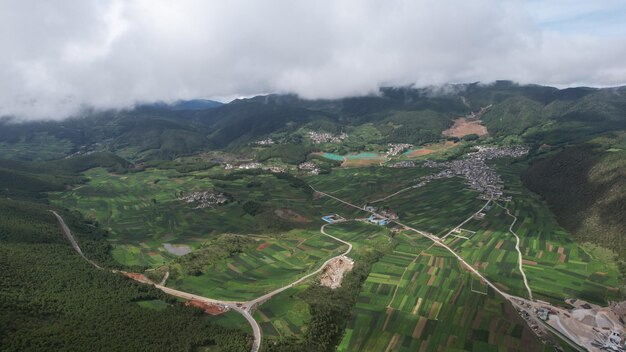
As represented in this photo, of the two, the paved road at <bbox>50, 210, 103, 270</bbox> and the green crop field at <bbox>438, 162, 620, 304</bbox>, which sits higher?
the paved road at <bbox>50, 210, 103, 270</bbox>

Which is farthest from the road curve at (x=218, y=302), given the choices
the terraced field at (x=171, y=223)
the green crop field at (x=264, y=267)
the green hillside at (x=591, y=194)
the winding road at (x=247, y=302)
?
the green hillside at (x=591, y=194)

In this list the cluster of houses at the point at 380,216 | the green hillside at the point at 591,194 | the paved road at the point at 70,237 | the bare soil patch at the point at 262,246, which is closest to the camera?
the paved road at the point at 70,237

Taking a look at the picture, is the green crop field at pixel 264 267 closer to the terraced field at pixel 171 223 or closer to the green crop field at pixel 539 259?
the terraced field at pixel 171 223

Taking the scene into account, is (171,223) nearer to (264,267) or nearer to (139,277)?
(139,277)

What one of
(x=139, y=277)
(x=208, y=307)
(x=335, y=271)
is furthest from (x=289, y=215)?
(x=208, y=307)

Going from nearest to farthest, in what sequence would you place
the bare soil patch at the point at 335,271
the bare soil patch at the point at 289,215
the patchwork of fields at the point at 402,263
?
1. the patchwork of fields at the point at 402,263
2. the bare soil patch at the point at 335,271
3. the bare soil patch at the point at 289,215

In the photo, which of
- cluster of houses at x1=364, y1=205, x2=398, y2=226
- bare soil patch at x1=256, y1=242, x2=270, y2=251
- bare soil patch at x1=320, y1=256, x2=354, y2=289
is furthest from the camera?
cluster of houses at x1=364, y1=205, x2=398, y2=226

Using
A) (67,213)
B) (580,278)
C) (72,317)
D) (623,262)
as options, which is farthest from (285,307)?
(67,213)

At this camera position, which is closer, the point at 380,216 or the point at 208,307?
the point at 208,307

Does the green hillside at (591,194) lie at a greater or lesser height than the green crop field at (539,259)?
greater

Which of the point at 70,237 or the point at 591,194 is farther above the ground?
the point at 591,194

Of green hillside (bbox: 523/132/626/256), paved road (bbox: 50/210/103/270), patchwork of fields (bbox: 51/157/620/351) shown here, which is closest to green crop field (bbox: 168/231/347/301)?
patchwork of fields (bbox: 51/157/620/351)

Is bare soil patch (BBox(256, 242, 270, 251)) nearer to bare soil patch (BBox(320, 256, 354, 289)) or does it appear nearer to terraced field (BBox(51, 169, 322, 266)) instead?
terraced field (BBox(51, 169, 322, 266))
